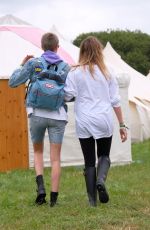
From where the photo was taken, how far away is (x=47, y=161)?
10.8 metres

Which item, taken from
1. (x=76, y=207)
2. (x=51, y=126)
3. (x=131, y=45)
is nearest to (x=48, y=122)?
(x=51, y=126)

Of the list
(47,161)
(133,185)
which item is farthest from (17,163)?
(133,185)

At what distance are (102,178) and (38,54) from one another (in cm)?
645

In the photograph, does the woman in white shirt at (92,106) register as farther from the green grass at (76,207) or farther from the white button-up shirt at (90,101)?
the green grass at (76,207)

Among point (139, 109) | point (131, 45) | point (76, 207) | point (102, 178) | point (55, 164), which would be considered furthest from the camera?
point (131, 45)


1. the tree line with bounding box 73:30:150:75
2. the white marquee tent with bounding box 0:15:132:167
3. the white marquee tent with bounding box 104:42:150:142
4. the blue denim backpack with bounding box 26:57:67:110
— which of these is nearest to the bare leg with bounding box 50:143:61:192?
the blue denim backpack with bounding box 26:57:67:110

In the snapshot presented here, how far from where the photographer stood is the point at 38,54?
12469 millimetres

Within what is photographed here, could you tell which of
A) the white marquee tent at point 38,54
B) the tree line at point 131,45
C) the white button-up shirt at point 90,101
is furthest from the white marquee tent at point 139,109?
the tree line at point 131,45

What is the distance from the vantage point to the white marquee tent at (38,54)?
429 inches

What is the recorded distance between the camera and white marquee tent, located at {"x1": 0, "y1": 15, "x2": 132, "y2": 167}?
10.9m

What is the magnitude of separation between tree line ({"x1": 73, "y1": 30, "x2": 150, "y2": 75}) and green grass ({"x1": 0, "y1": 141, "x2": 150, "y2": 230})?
32.0m

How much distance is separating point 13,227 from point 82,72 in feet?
5.39

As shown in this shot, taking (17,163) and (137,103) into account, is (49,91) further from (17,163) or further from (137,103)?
(137,103)

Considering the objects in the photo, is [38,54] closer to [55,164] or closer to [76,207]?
[55,164]
